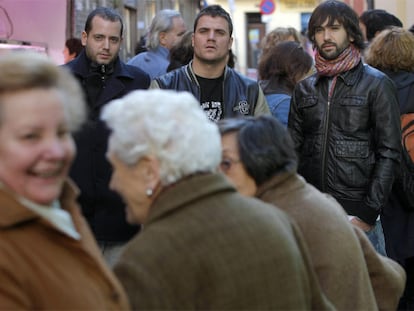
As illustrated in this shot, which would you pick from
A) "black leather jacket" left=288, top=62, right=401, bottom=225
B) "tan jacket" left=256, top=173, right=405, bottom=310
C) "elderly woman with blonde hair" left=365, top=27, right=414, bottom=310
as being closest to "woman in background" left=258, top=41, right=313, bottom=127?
"elderly woman with blonde hair" left=365, top=27, right=414, bottom=310

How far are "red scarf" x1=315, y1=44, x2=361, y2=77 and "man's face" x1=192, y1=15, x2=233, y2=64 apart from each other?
0.63m

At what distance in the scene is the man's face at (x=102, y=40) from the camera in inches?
196

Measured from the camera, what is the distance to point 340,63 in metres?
5.32

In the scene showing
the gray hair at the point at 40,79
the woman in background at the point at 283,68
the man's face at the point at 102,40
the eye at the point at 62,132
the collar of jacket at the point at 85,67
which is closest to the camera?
the gray hair at the point at 40,79

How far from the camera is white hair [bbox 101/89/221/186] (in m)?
2.54

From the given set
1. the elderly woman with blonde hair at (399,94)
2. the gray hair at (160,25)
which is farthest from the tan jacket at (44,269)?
the gray hair at (160,25)

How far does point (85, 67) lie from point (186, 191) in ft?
8.20

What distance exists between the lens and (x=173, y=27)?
791 cm

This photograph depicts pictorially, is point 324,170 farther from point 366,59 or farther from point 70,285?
point 70,285

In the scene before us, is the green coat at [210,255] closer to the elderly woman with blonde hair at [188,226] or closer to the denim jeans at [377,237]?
the elderly woman with blonde hair at [188,226]

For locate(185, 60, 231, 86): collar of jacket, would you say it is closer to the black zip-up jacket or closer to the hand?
the black zip-up jacket

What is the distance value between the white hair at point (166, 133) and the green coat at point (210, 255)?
0.18ft

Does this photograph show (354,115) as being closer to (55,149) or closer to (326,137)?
(326,137)

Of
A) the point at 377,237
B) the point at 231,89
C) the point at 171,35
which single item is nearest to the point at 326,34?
the point at 231,89
